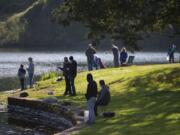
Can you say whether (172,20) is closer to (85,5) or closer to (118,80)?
(85,5)

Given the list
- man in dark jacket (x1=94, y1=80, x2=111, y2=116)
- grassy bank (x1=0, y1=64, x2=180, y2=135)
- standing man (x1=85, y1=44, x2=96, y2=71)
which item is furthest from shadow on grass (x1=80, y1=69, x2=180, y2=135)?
standing man (x1=85, y1=44, x2=96, y2=71)

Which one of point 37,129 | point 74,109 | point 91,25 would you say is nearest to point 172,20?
point 91,25

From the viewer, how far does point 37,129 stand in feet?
96.8

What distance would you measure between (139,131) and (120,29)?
11.6 m

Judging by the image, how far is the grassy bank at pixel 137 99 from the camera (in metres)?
23.2

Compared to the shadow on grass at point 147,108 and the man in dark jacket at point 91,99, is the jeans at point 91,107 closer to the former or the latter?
the man in dark jacket at point 91,99

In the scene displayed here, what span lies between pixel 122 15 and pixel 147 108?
6150 millimetres

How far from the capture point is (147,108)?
91.0 ft

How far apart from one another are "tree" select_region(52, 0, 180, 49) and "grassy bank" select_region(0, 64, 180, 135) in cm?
304

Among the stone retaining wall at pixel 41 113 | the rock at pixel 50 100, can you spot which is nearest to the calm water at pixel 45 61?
the stone retaining wall at pixel 41 113

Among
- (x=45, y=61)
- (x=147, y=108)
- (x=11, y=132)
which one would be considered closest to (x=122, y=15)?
(x=147, y=108)

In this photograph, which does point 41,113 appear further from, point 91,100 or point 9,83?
point 9,83

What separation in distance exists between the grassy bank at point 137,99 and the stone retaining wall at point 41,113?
1366mm

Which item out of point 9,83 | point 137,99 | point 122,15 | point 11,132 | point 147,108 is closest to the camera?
point 147,108
